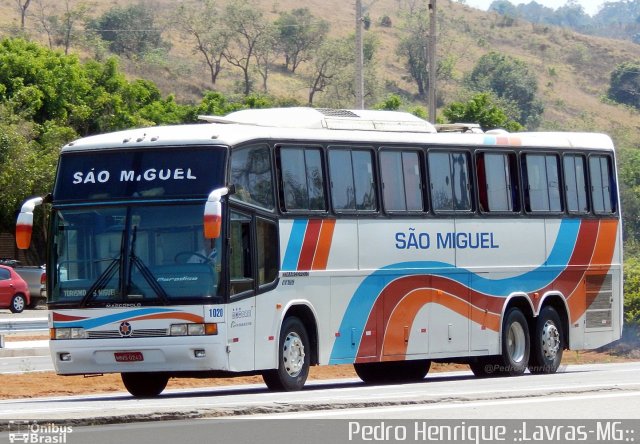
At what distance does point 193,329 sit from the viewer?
1708 cm

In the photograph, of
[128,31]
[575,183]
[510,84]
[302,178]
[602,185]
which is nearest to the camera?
[302,178]

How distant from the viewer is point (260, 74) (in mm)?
118938

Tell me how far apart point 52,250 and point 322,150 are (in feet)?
13.2

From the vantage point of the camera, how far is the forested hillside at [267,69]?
194ft

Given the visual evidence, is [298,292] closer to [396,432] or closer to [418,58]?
[396,432]

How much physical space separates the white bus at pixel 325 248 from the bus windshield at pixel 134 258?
0.08ft

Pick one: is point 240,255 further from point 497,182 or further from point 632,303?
point 632,303

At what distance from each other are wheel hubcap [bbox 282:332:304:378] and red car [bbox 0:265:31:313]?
2741 centimetres

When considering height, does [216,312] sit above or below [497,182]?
below

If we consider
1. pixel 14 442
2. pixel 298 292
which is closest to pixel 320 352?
pixel 298 292

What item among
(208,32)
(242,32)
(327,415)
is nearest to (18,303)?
(327,415)

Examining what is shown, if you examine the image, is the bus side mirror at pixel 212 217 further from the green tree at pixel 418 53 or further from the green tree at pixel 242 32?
the green tree at pixel 418 53

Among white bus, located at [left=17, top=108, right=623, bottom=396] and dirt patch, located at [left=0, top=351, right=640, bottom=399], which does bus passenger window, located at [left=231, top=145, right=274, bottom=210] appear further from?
dirt patch, located at [left=0, top=351, right=640, bottom=399]

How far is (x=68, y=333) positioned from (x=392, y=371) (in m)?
6.50
